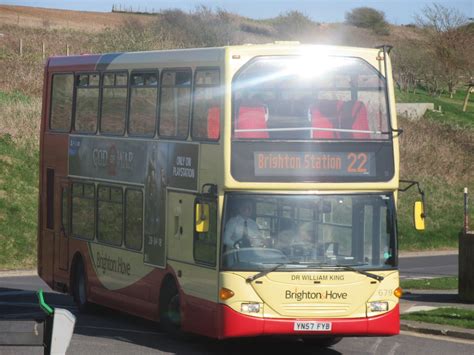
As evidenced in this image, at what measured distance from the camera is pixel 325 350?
58.4 feet

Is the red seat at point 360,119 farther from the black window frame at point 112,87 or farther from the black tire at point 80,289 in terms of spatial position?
the black tire at point 80,289

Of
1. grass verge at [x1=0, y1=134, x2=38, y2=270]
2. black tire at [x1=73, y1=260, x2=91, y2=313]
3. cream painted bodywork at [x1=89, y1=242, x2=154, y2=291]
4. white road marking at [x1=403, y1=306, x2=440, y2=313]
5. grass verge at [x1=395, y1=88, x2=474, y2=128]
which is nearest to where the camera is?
cream painted bodywork at [x1=89, y1=242, x2=154, y2=291]

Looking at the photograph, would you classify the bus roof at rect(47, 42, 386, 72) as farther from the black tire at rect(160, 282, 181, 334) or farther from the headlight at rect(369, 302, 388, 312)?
the headlight at rect(369, 302, 388, 312)

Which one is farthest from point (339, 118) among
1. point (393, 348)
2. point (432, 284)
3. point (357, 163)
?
point (432, 284)

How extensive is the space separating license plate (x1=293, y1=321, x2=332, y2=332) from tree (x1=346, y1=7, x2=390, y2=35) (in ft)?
319

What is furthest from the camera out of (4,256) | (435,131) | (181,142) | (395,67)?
(395,67)

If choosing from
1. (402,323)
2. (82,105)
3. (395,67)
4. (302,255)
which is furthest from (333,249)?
(395,67)

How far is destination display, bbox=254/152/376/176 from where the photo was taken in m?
16.2

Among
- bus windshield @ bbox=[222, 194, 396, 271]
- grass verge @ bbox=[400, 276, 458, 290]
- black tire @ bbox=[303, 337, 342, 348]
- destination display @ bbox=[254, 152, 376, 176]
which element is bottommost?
grass verge @ bbox=[400, 276, 458, 290]

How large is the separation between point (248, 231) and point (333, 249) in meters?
1.11

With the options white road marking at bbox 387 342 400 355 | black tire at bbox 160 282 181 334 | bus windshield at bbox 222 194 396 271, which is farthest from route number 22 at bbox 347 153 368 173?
black tire at bbox 160 282 181 334

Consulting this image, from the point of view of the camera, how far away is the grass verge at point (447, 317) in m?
19.8

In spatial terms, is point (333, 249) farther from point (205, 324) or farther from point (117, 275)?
point (117, 275)

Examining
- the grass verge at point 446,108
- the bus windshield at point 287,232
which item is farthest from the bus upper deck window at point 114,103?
the grass verge at point 446,108
